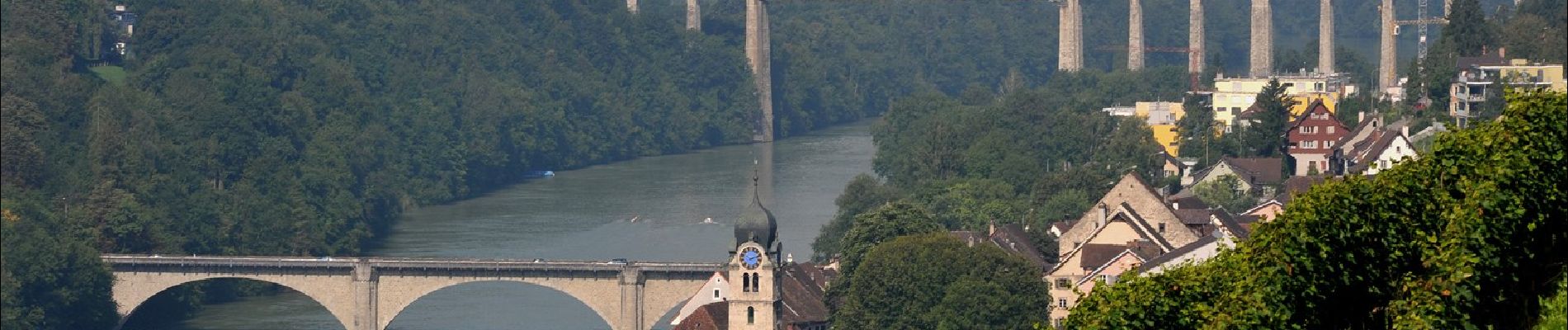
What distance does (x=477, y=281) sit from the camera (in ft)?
224

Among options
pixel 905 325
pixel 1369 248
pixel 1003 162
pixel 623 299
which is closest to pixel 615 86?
pixel 1003 162

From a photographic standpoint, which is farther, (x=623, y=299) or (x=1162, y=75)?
(x=1162, y=75)

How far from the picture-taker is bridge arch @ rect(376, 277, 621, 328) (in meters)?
65.8

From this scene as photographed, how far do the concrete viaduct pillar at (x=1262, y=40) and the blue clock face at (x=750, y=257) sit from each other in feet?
232

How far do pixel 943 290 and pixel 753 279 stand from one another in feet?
9.72

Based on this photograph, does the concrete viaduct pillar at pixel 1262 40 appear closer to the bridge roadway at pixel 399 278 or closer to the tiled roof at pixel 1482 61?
the tiled roof at pixel 1482 61

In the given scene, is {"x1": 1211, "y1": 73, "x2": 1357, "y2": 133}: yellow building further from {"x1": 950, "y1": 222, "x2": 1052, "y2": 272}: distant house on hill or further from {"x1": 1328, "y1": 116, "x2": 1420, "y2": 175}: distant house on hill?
{"x1": 950, "y1": 222, "x2": 1052, "y2": 272}: distant house on hill

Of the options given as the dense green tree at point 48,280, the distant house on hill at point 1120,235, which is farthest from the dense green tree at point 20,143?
the distant house on hill at point 1120,235

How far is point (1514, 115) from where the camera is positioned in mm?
22641

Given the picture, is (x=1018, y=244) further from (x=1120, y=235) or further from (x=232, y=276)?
(x=232, y=276)

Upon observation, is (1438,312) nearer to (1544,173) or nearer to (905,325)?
(1544,173)

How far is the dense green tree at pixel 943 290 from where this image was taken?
53438 mm

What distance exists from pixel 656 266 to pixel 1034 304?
12578 millimetres

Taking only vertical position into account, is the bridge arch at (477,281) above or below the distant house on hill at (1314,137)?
below
